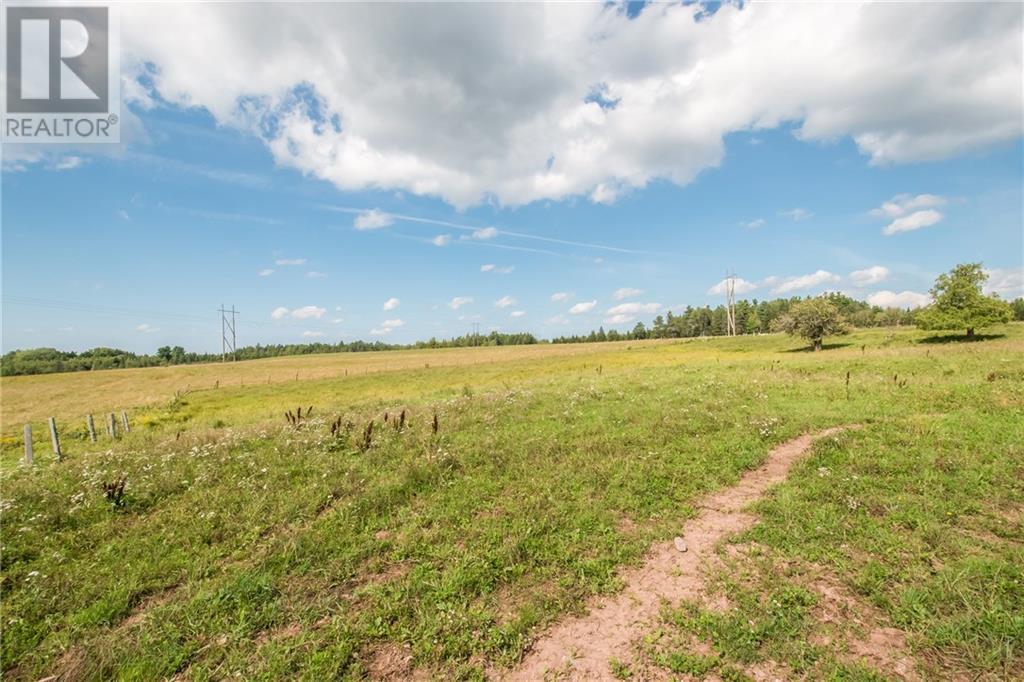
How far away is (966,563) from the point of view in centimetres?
603

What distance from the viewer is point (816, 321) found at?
51.2 m

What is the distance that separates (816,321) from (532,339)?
494 feet

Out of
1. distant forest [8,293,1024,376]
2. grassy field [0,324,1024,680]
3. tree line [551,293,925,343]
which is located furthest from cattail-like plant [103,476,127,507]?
tree line [551,293,925,343]

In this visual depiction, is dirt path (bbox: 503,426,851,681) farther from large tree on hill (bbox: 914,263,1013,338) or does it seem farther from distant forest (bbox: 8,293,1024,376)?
distant forest (bbox: 8,293,1024,376)

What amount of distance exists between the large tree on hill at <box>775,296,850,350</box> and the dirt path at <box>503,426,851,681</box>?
176ft

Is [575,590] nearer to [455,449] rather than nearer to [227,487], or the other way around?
[455,449]

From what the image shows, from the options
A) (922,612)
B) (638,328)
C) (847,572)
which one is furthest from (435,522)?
(638,328)

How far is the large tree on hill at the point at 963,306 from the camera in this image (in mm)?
39156

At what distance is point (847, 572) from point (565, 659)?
176 inches

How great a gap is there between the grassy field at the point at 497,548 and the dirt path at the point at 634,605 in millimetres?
213

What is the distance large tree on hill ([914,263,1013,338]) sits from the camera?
3916cm

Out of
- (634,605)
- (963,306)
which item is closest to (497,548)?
(634,605)

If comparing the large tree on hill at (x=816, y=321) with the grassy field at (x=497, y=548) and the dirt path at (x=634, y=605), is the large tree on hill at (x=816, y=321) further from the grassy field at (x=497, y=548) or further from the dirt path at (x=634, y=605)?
the dirt path at (x=634, y=605)

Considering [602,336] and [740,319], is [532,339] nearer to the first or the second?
[602,336]
